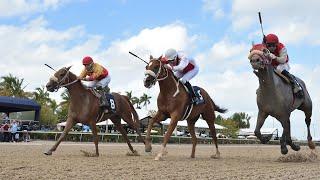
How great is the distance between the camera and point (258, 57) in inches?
444

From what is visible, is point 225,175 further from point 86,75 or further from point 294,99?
point 86,75

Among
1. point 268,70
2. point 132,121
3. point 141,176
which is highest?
point 268,70

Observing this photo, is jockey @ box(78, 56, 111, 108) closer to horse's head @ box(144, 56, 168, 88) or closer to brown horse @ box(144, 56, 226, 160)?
brown horse @ box(144, 56, 226, 160)

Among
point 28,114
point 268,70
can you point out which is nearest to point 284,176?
point 268,70

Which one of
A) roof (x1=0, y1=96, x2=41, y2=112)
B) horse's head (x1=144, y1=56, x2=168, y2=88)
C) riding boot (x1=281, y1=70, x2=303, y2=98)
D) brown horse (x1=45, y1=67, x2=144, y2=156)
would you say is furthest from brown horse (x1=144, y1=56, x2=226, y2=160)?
roof (x1=0, y1=96, x2=41, y2=112)

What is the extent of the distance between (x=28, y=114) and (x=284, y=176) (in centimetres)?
4610

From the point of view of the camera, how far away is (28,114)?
5116cm

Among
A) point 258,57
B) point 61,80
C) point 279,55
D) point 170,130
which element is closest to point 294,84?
point 279,55

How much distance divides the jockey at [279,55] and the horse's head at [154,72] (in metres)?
2.81

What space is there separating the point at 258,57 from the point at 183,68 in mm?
2399

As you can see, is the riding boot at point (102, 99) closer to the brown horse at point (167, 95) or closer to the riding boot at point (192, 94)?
the brown horse at point (167, 95)

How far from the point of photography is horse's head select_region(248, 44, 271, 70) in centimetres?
1127

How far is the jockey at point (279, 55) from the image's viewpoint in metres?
12.5

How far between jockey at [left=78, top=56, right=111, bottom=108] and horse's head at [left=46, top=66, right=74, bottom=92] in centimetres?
44
